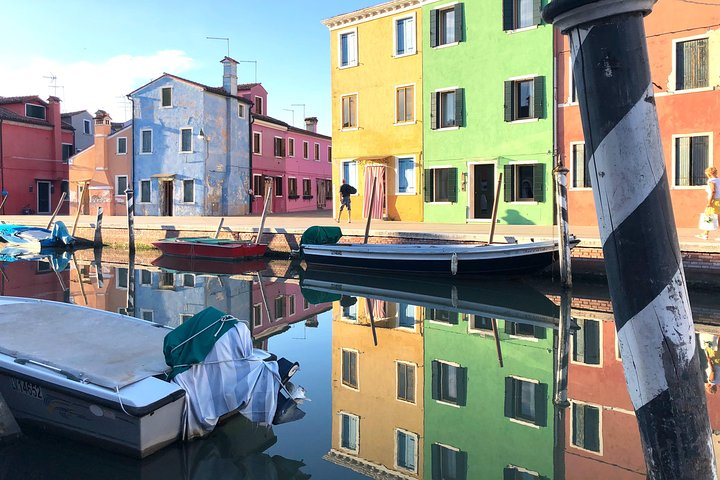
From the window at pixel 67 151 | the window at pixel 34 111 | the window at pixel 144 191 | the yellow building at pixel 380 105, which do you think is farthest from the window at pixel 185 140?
the window at pixel 34 111

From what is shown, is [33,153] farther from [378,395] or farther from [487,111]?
[378,395]

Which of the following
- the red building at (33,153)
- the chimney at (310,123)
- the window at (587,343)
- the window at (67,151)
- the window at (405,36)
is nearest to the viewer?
the window at (587,343)

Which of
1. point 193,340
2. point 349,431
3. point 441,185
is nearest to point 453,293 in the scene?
point 349,431

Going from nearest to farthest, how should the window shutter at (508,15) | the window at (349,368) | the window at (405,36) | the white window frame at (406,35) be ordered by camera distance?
the window at (349,368) → the window shutter at (508,15) → the white window frame at (406,35) → the window at (405,36)

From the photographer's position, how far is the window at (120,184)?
33.5 meters

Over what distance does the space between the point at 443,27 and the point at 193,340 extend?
65.2 ft

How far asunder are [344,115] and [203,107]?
961 cm

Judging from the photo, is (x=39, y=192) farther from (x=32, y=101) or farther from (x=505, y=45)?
(x=505, y=45)

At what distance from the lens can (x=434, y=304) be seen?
36.6 feet

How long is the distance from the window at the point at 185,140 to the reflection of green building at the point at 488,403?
25397mm

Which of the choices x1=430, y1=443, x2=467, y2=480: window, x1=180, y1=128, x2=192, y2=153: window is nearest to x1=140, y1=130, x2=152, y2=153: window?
x1=180, y1=128, x2=192, y2=153: window

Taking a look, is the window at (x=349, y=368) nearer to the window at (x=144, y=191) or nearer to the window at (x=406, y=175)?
the window at (x=406, y=175)

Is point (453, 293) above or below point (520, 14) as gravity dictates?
below

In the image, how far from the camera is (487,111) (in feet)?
69.2
